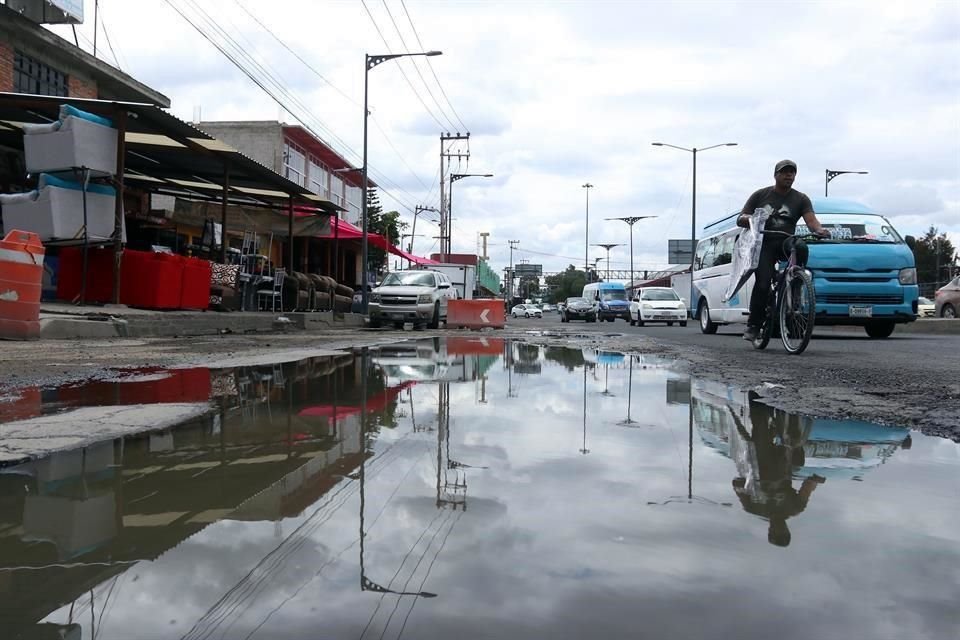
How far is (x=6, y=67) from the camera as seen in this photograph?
16.1 meters

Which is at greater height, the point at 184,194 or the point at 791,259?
the point at 184,194

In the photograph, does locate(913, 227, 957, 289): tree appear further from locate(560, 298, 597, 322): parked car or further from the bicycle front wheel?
the bicycle front wheel

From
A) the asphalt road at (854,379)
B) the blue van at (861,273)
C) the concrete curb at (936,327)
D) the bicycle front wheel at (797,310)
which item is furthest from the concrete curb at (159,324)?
the concrete curb at (936,327)

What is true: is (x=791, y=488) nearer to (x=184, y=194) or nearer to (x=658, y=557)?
(x=658, y=557)

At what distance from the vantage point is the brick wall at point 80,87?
18328 mm

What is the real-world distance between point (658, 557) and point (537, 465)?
42.2 inches

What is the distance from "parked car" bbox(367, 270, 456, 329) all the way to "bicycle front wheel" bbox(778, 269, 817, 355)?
445 inches

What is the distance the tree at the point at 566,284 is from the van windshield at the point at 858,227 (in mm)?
107819

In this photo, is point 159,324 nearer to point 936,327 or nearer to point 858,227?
point 858,227

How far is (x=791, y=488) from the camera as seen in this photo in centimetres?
270

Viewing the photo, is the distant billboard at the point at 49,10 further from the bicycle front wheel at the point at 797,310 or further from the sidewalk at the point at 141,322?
the bicycle front wheel at the point at 797,310

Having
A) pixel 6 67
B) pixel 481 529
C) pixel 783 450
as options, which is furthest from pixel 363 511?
pixel 6 67

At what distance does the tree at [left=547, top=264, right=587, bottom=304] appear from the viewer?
125963mm

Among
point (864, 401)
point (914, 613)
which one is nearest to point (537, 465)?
point (914, 613)
